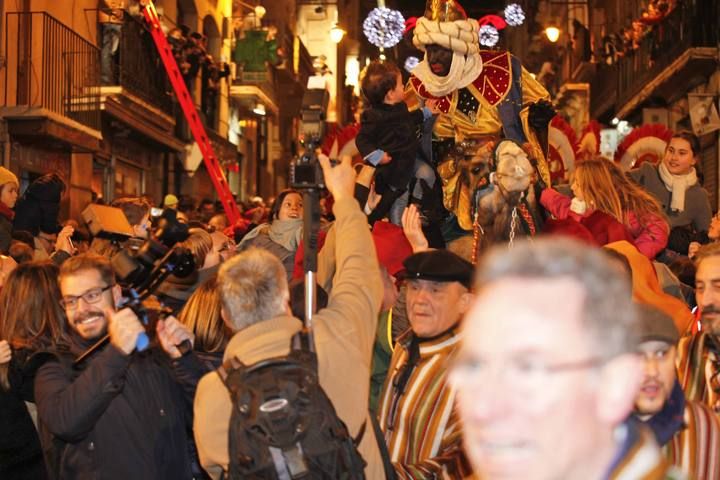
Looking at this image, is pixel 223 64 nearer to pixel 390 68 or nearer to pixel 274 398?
pixel 390 68

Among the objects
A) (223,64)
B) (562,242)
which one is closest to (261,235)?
(562,242)

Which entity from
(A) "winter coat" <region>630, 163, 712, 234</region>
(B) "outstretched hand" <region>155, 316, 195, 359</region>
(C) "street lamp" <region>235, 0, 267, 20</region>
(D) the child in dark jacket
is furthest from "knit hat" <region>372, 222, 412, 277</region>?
(C) "street lamp" <region>235, 0, 267, 20</region>

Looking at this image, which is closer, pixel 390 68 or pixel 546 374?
pixel 546 374

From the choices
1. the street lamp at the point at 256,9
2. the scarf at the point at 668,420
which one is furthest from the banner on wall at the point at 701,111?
the street lamp at the point at 256,9

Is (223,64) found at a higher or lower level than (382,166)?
higher

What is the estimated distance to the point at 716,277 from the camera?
5.03m

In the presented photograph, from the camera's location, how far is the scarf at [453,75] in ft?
27.8

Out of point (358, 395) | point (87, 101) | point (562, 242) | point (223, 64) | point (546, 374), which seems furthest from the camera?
point (223, 64)

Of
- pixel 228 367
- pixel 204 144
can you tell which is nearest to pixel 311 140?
pixel 228 367

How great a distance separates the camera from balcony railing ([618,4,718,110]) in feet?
77.6

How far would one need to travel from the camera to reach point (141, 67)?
2266 centimetres

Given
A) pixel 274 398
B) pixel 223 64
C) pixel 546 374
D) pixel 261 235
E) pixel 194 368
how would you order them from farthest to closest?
pixel 223 64 < pixel 261 235 < pixel 194 368 < pixel 274 398 < pixel 546 374

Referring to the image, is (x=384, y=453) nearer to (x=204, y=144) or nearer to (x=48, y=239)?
(x=48, y=239)

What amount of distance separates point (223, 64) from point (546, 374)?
90.0 feet
